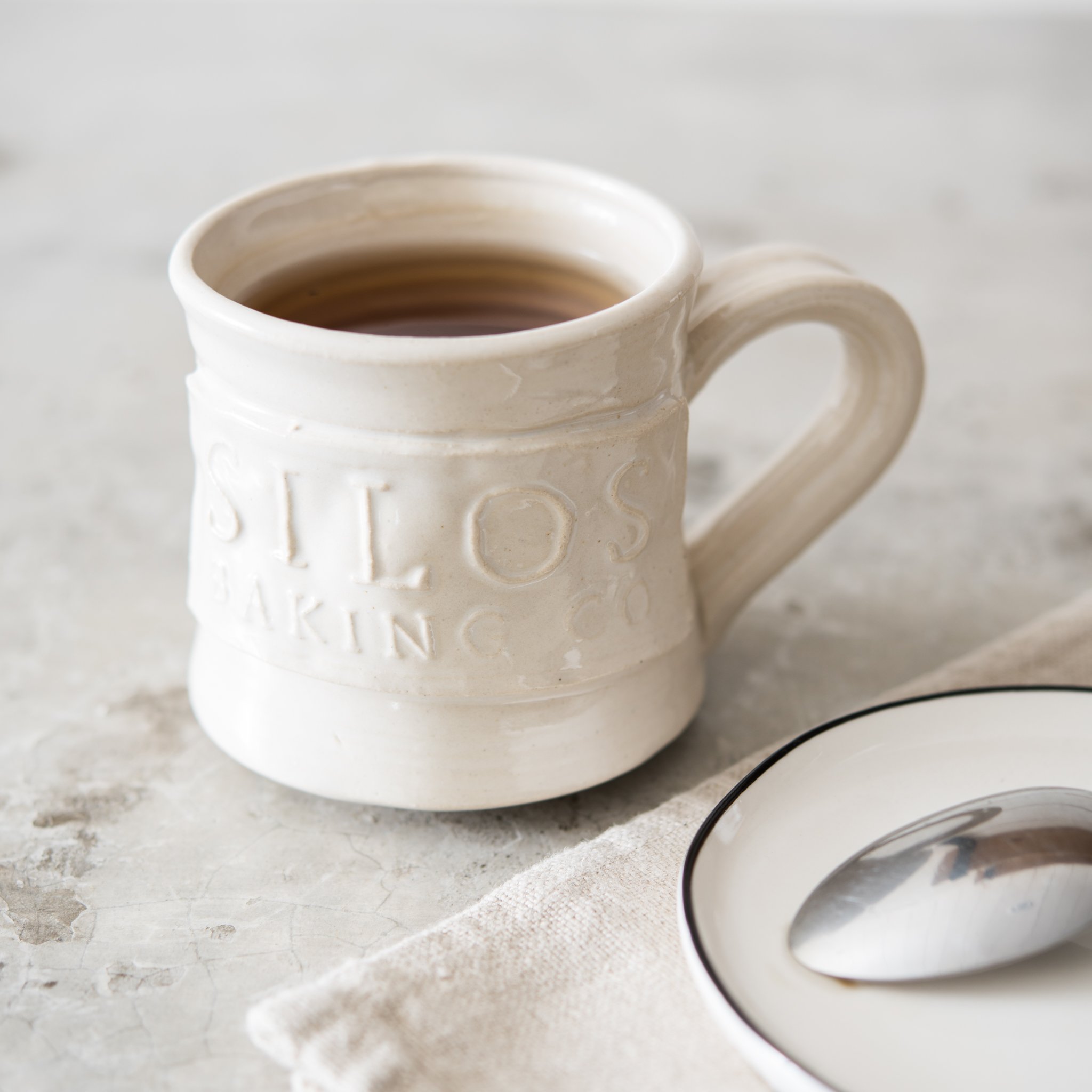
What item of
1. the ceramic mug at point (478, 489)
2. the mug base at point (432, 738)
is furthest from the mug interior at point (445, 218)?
the mug base at point (432, 738)

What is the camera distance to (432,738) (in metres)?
0.51

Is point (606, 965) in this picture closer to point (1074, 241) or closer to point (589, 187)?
point (589, 187)

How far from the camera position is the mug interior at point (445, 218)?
55 cm

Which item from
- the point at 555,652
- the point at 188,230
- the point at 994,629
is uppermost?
the point at 188,230

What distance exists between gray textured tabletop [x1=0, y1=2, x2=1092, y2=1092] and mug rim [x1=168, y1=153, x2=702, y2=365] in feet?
0.72

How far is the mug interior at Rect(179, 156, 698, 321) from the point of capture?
55 centimetres

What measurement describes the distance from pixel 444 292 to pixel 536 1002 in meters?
0.34

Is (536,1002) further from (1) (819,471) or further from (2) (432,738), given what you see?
(1) (819,471)

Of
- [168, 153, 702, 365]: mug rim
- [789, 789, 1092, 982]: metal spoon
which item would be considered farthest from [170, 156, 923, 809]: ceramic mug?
[789, 789, 1092, 982]: metal spoon

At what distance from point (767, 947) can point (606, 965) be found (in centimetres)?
6

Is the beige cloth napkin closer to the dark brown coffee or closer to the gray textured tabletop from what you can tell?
the gray textured tabletop

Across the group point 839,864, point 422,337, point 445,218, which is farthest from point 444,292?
point 839,864

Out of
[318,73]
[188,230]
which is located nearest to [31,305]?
[188,230]

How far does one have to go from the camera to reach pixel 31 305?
1063mm
